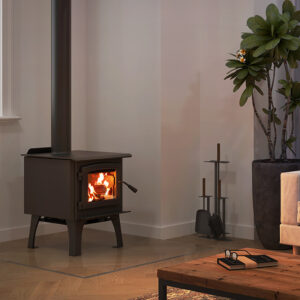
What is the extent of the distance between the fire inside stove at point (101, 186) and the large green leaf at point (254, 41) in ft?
4.57

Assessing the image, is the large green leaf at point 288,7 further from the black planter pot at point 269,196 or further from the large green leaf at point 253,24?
the black planter pot at point 269,196

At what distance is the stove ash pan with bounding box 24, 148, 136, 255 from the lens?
4.69 m

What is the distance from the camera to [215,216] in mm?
5418

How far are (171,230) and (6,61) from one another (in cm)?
199

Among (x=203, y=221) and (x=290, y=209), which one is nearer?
(x=290, y=209)

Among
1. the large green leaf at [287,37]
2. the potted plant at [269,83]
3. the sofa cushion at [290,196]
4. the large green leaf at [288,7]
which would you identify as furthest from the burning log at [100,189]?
the large green leaf at [288,7]

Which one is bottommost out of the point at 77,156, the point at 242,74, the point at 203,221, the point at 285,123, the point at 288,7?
the point at 203,221

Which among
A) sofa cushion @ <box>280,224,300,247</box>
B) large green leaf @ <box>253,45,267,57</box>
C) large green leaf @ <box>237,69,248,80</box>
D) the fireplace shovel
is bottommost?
the fireplace shovel

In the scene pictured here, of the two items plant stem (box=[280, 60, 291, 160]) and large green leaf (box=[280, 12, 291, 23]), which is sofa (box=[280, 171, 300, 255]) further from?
large green leaf (box=[280, 12, 291, 23])

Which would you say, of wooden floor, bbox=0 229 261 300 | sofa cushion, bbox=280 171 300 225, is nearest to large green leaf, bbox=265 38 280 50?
sofa cushion, bbox=280 171 300 225

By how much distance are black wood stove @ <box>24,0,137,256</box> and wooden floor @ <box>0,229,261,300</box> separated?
0.19 metres

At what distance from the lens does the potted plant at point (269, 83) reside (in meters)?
4.73

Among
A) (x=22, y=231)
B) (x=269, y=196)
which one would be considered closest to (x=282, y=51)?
(x=269, y=196)

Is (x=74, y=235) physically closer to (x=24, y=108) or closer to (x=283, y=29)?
(x=24, y=108)
